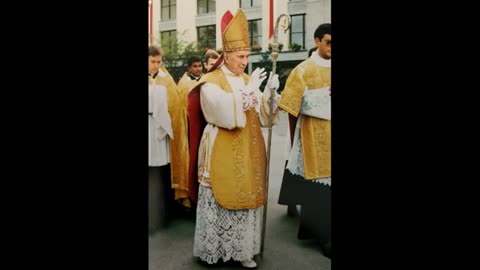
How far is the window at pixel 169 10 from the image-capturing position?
213 centimetres

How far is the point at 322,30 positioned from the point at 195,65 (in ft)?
1.99

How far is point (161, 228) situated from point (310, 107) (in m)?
0.90

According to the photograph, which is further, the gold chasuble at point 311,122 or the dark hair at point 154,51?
the gold chasuble at point 311,122

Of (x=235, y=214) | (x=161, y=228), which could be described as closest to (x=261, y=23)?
(x=235, y=214)

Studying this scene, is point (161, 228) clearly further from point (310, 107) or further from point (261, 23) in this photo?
point (261, 23)

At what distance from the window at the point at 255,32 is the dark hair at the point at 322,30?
253 mm

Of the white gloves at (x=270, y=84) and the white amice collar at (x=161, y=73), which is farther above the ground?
the white amice collar at (x=161, y=73)

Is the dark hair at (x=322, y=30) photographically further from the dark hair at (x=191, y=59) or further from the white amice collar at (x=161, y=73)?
the white amice collar at (x=161, y=73)

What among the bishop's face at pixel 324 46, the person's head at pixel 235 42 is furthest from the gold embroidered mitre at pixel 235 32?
the bishop's face at pixel 324 46

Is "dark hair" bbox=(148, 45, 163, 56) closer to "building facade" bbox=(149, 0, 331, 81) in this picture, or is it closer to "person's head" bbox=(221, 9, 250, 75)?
"building facade" bbox=(149, 0, 331, 81)

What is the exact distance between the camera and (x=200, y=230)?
216 centimetres

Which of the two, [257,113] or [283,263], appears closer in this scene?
[283,263]

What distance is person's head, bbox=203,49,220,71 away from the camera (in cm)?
219

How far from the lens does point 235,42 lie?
2.18 m
